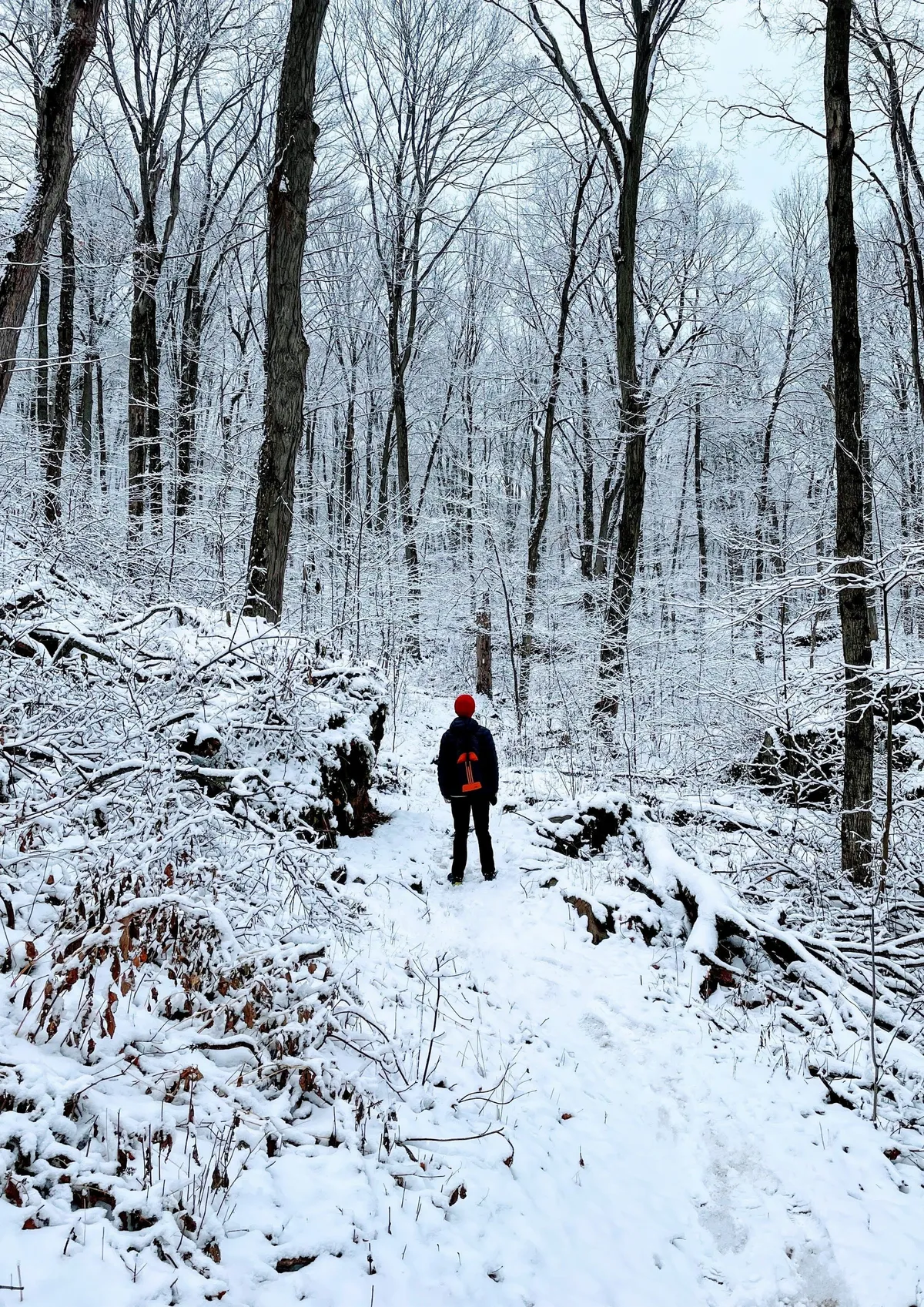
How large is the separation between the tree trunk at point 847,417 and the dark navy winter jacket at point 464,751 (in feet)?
9.82

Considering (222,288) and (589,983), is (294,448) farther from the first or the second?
(222,288)

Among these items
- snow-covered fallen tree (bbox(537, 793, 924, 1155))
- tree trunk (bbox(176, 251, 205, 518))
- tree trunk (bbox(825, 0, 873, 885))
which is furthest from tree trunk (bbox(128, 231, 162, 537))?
tree trunk (bbox(825, 0, 873, 885))

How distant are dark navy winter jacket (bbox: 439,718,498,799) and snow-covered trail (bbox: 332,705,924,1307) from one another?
5.63 feet

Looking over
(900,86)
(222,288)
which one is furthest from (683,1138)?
(222,288)

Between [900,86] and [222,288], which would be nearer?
[900,86]

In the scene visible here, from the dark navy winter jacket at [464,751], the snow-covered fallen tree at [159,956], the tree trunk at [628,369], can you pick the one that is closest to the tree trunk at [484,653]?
the tree trunk at [628,369]

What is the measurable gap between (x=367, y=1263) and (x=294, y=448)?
7.18 m

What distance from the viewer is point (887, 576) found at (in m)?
4.59

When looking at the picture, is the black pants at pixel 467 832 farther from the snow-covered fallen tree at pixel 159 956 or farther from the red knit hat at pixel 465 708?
the snow-covered fallen tree at pixel 159 956

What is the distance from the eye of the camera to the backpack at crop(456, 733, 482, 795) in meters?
6.52

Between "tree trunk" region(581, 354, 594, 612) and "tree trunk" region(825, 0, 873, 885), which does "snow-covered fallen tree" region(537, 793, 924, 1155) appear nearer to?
"tree trunk" region(825, 0, 873, 885)

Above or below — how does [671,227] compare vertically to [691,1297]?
above

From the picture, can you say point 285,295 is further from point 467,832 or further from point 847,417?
point 467,832

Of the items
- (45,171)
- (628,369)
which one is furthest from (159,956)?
(628,369)
